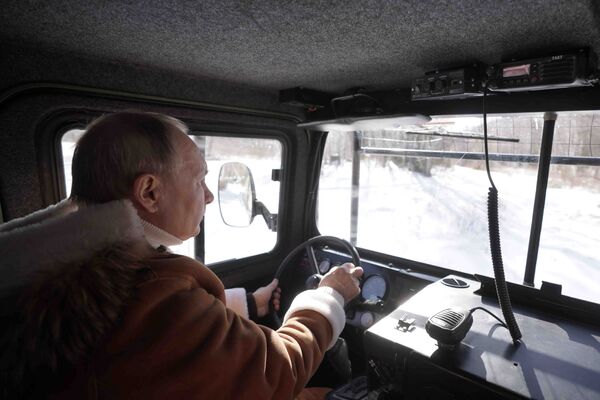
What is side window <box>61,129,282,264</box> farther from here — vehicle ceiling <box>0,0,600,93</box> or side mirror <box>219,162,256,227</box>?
vehicle ceiling <box>0,0,600,93</box>

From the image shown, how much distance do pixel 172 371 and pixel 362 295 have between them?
1.69m

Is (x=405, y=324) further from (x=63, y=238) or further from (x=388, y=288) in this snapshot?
(x=63, y=238)

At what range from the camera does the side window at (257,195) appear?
7.54 feet

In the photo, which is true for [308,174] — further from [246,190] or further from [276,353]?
[276,353]

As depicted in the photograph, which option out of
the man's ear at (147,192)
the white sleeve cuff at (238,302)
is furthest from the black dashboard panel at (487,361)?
the man's ear at (147,192)

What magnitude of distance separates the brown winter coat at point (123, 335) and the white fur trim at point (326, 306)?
36 cm

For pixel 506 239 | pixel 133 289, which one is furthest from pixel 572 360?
pixel 133 289

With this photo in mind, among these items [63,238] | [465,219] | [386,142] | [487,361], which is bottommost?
[487,361]

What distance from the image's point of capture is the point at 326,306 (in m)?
1.19

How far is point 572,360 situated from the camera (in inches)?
45.4

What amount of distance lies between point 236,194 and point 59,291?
1.86 m

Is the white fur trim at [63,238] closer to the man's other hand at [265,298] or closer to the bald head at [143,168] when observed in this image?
the bald head at [143,168]

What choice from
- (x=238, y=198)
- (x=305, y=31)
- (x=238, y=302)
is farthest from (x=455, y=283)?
(x=238, y=198)

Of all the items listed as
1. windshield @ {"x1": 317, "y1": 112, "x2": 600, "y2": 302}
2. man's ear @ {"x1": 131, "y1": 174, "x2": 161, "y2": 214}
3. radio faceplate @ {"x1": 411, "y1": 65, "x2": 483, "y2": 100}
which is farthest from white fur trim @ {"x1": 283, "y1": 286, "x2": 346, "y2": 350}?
windshield @ {"x1": 317, "y1": 112, "x2": 600, "y2": 302}
